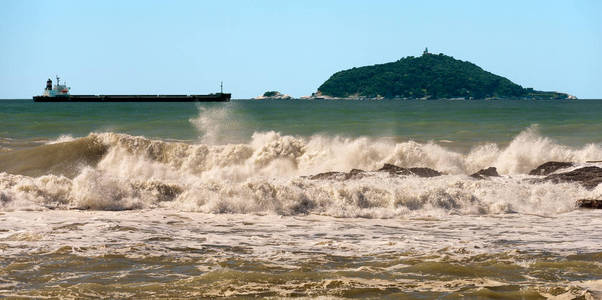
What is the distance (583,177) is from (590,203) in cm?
283

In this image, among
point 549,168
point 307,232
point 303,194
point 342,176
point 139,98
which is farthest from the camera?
point 139,98

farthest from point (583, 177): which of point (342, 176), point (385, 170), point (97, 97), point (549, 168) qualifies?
point (97, 97)

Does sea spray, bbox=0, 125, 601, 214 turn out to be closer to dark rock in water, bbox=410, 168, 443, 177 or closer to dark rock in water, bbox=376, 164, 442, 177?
dark rock in water, bbox=376, 164, 442, 177

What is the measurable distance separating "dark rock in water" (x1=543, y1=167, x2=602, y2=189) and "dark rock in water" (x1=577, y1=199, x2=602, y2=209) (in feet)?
5.35

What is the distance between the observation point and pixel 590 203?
1658 cm

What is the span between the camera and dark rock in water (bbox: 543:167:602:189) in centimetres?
1857

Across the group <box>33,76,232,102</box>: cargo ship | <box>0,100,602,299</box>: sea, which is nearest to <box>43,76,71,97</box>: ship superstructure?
<box>33,76,232,102</box>: cargo ship

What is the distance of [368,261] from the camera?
34.9 ft

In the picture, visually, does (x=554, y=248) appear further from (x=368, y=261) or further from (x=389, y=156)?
(x=389, y=156)

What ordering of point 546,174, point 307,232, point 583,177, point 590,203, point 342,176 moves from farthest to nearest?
1. point 546,174
2. point 342,176
3. point 583,177
4. point 590,203
5. point 307,232

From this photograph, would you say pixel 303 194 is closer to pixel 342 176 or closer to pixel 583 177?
pixel 342 176

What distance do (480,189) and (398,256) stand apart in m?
6.95

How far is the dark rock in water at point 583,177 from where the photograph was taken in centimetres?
1857

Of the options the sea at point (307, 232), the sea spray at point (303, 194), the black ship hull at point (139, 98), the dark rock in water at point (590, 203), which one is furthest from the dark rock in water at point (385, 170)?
the black ship hull at point (139, 98)
